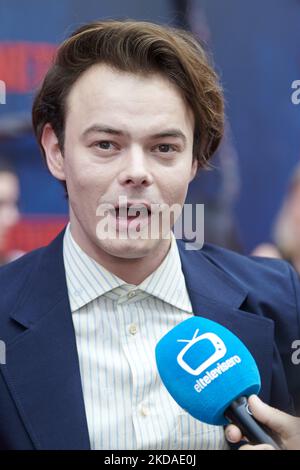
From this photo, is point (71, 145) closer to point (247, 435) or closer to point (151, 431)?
point (151, 431)

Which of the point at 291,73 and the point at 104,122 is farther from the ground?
the point at 291,73

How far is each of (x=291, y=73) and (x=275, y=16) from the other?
0.35m

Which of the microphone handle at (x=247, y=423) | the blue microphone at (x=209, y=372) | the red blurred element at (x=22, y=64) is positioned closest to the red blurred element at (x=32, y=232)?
the red blurred element at (x=22, y=64)

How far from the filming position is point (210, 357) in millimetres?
1863

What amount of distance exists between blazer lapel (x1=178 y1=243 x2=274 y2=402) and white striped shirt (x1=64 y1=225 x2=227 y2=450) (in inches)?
2.2

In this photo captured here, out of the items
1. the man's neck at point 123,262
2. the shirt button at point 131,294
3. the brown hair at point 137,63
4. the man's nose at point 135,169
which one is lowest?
the shirt button at point 131,294

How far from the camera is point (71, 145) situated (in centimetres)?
225

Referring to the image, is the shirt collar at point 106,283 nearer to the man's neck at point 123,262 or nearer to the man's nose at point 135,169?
the man's neck at point 123,262

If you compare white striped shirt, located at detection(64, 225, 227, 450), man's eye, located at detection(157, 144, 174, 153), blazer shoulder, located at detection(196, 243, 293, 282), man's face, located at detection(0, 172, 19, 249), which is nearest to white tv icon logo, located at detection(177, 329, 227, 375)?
white striped shirt, located at detection(64, 225, 227, 450)

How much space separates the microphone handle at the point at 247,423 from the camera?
167 centimetres

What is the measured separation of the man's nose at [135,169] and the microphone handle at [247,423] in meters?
0.62

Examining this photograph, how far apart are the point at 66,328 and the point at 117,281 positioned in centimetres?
19

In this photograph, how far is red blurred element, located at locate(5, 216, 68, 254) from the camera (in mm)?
4578
